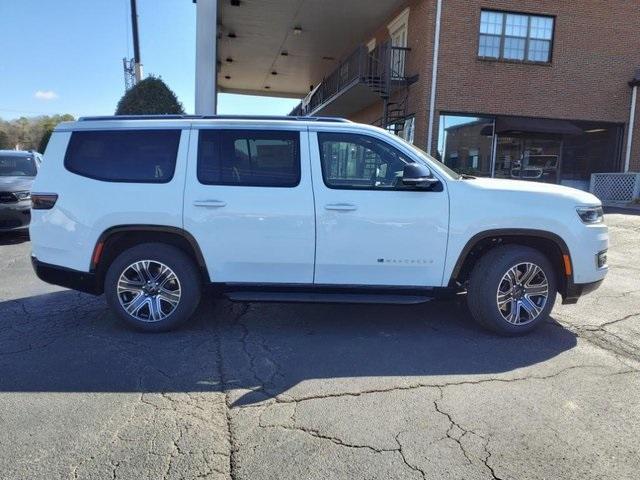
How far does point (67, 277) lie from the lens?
4758 millimetres

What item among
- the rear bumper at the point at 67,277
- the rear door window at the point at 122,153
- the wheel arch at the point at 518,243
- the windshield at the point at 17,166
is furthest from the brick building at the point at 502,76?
the rear bumper at the point at 67,277

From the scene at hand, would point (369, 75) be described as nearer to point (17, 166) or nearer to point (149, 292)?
point (17, 166)

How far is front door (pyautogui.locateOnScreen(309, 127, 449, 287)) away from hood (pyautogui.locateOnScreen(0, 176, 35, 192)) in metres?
7.19

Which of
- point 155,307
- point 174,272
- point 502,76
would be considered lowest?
point 155,307

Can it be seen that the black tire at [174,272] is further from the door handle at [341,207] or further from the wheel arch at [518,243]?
the wheel arch at [518,243]

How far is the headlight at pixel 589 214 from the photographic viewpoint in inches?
186

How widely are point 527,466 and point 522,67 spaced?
55.0 feet

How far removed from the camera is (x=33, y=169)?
36.7 ft

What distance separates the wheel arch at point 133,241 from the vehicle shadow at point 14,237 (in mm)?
6182

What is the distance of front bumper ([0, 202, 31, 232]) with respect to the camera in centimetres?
944

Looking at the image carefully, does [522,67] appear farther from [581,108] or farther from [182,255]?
[182,255]

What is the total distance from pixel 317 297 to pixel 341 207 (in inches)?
34.4

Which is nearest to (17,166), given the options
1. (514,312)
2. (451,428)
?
(514,312)

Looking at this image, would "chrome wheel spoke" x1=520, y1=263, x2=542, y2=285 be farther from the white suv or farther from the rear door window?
the rear door window
